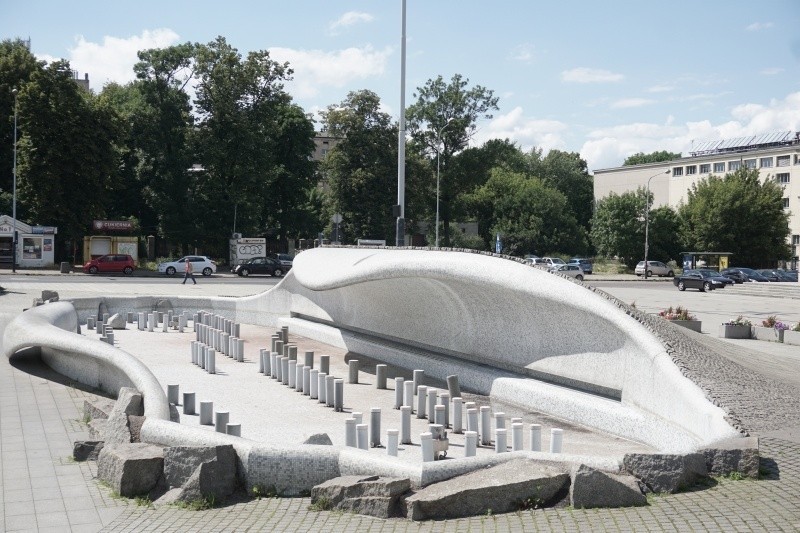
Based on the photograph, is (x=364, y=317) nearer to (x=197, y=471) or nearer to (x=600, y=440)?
(x=600, y=440)

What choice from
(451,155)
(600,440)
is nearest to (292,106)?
(451,155)

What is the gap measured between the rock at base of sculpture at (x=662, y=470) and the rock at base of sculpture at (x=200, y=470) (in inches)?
135

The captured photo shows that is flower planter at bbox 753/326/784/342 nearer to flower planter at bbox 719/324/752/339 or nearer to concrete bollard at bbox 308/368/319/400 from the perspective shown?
flower planter at bbox 719/324/752/339

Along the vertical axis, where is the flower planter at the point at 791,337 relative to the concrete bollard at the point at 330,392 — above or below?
above

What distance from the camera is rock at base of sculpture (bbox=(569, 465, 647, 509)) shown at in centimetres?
673

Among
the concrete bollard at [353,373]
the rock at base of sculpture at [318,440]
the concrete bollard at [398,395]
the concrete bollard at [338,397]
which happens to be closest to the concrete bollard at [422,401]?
the concrete bollard at [398,395]

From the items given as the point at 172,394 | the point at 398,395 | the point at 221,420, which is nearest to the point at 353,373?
the point at 398,395

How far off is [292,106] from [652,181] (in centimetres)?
3950

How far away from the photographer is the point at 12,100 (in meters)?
53.5

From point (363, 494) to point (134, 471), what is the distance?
2303 mm

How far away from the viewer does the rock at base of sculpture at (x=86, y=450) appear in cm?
924

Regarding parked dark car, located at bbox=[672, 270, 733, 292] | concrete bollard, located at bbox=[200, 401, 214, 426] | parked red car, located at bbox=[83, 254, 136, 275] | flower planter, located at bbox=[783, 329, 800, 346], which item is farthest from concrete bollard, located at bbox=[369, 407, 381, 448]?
parked red car, located at bbox=[83, 254, 136, 275]

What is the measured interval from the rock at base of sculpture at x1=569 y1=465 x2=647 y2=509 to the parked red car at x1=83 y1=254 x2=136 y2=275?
46.3m

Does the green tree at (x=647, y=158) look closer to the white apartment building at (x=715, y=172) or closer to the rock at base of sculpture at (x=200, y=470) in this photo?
the white apartment building at (x=715, y=172)
